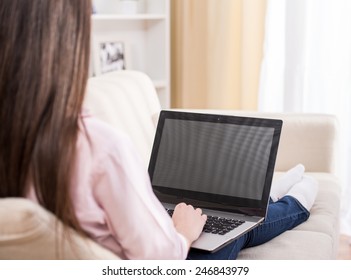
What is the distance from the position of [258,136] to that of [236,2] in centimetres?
147

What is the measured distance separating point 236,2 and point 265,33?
0.20 metres

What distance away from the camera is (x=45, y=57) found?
1.04 metres

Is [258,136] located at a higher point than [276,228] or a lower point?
higher

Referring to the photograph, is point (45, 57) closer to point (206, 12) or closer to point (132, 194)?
point (132, 194)

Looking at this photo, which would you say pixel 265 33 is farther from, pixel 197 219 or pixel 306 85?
Result: pixel 197 219

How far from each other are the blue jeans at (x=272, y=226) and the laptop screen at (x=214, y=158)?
0.08 meters

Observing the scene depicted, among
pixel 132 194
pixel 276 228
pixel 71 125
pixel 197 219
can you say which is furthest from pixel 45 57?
pixel 276 228

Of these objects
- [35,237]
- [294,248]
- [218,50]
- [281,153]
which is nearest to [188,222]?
[294,248]

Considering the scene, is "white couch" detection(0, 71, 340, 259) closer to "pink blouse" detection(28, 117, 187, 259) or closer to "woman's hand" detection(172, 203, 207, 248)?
"pink blouse" detection(28, 117, 187, 259)

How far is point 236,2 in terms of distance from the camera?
304 centimetres
